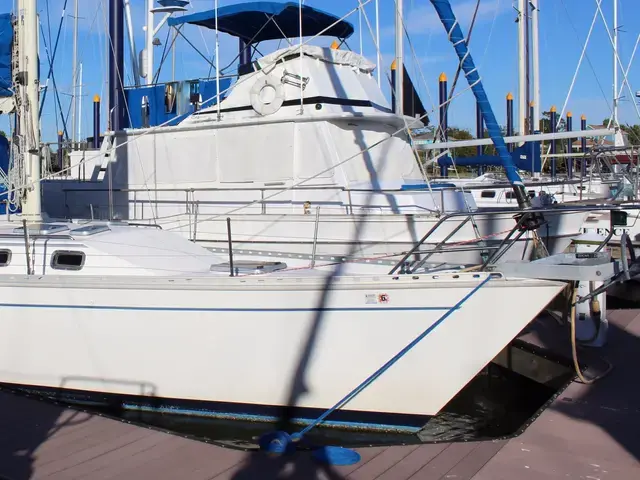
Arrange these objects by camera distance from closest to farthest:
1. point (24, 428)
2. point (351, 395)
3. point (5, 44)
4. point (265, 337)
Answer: point (24, 428) < point (351, 395) < point (265, 337) < point (5, 44)

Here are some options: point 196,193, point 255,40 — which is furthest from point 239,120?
point 255,40

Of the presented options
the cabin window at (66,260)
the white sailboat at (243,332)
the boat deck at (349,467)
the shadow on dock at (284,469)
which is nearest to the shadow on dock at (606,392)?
the boat deck at (349,467)

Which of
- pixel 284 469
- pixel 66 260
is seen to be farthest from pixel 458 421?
pixel 66 260

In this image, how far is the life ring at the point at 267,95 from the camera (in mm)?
11133

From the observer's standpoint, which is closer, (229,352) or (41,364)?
(229,352)

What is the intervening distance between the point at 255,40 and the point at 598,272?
977 centimetres

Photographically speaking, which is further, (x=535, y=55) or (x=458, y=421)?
(x=535, y=55)

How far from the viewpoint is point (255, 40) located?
1348cm

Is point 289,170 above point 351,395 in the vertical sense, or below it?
above

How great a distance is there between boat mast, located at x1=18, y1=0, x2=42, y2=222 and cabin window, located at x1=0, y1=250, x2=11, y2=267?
0.53 m

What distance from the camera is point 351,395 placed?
630cm

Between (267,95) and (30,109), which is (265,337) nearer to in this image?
(30,109)

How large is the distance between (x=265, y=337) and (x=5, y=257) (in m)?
3.48

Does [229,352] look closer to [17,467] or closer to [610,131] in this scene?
[17,467]
